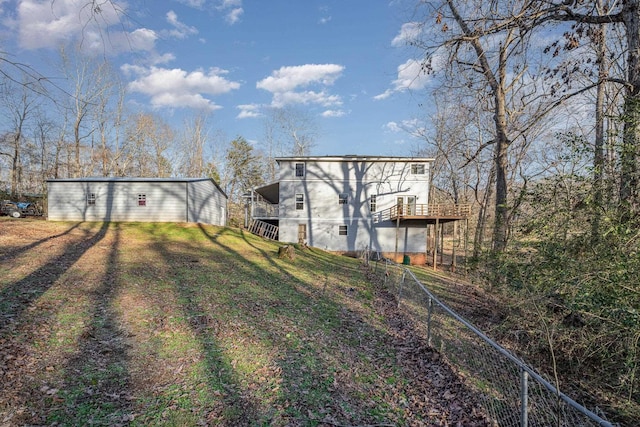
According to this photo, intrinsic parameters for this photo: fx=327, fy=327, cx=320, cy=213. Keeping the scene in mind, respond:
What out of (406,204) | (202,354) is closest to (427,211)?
(406,204)

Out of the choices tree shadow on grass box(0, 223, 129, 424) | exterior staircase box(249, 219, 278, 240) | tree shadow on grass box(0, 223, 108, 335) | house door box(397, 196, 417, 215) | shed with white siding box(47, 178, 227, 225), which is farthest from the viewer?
exterior staircase box(249, 219, 278, 240)

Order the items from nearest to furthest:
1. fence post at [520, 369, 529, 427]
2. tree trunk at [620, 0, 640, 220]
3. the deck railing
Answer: fence post at [520, 369, 529, 427], tree trunk at [620, 0, 640, 220], the deck railing

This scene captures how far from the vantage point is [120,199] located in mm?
22297

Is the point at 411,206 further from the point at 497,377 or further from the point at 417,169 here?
the point at 497,377

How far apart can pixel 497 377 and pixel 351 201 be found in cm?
2000

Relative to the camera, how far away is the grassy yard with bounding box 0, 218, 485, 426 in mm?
3742

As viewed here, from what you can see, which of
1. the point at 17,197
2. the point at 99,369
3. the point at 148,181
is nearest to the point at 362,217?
the point at 148,181

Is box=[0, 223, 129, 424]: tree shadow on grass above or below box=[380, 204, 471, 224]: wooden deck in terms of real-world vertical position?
below

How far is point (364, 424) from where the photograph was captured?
3.65 m

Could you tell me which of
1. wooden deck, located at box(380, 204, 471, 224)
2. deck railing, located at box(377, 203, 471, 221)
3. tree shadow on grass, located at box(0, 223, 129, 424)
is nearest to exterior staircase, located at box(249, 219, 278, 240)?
deck railing, located at box(377, 203, 471, 221)

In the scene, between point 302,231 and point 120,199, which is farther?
point 302,231

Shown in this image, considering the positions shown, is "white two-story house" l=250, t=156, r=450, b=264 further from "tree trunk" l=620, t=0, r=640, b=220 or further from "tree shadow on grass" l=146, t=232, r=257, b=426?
"tree trunk" l=620, t=0, r=640, b=220

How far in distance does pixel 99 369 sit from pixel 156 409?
Answer: 1.35m

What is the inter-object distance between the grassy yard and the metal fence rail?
425 mm
